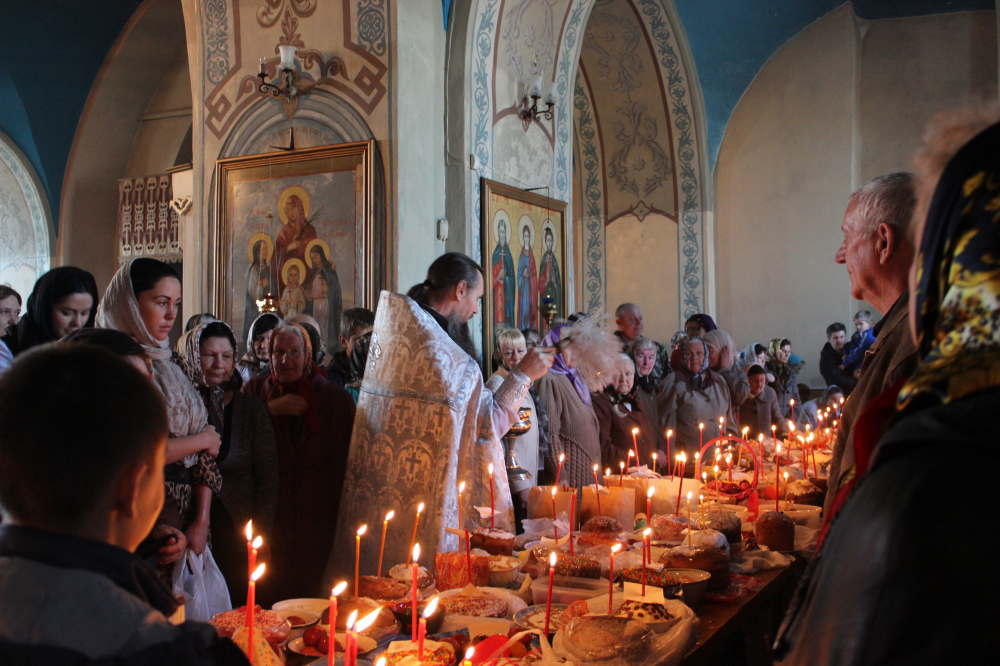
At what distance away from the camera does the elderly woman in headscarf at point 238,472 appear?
3.31m

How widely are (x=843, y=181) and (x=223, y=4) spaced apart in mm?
9158

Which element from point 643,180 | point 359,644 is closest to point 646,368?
point 359,644

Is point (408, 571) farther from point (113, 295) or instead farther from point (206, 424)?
point (113, 295)

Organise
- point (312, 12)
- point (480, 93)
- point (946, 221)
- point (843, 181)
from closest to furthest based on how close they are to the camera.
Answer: point (946, 221) → point (312, 12) → point (480, 93) → point (843, 181)

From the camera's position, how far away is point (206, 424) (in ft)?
9.04

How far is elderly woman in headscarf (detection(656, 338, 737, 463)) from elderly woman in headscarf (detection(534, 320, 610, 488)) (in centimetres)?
122

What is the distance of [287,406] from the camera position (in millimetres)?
3561

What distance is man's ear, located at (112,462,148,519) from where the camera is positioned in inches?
39.8

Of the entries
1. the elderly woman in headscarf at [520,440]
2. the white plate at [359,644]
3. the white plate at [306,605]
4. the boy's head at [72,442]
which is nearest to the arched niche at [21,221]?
the elderly woman in headscarf at [520,440]

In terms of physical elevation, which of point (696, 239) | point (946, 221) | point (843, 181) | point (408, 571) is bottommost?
point (408, 571)

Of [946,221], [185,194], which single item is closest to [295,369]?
[946,221]

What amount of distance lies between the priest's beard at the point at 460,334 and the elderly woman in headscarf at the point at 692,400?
9.48ft

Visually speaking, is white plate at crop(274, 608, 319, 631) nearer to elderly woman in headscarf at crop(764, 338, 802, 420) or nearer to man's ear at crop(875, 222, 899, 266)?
man's ear at crop(875, 222, 899, 266)

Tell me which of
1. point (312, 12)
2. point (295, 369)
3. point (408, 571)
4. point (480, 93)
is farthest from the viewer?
point (480, 93)
